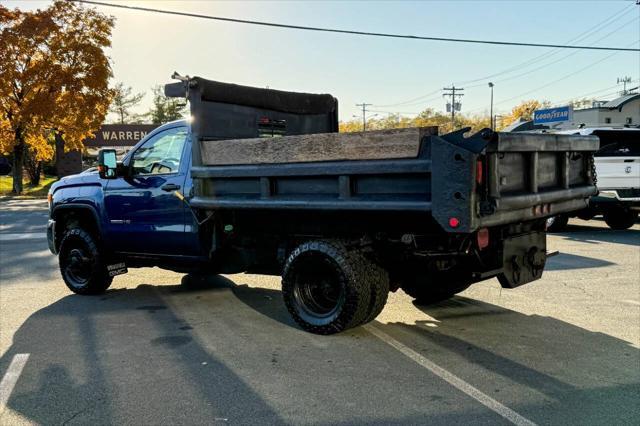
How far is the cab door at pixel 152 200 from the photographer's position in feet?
20.5

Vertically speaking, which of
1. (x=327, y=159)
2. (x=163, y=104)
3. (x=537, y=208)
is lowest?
(x=537, y=208)

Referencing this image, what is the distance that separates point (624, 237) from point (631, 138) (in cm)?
223

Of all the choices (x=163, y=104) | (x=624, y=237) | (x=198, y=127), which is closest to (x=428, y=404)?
(x=198, y=127)

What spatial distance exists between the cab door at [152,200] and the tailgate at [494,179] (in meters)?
3.06

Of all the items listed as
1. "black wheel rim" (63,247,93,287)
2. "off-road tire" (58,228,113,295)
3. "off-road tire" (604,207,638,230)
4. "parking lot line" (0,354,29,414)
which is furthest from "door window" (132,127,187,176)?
"off-road tire" (604,207,638,230)

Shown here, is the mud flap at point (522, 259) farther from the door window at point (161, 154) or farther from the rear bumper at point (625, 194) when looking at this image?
the rear bumper at point (625, 194)

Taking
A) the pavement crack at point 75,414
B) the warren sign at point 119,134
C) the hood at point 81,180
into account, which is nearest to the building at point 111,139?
the warren sign at point 119,134

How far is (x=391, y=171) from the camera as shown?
14.6 feet

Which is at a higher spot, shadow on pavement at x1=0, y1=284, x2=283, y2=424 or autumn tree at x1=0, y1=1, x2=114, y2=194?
autumn tree at x1=0, y1=1, x2=114, y2=194

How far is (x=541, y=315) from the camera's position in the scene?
5.91 meters

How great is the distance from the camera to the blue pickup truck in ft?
14.3

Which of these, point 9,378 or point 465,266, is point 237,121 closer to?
point 465,266

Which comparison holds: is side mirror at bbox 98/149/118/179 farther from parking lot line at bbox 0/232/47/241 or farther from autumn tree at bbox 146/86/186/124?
autumn tree at bbox 146/86/186/124

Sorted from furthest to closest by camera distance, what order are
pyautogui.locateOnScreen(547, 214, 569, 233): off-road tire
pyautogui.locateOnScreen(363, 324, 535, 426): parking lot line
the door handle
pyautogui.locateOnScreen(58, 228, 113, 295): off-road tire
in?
1. pyautogui.locateOnScreen(547, 214, 569, 233): off-road tire
2. pyautogui.locateOnScreen(58, 228, 113, 295): off-road tire
3. the door handle
4. pyautogui.locateOnScreen(363, 324, 535, 426): parking lot line
